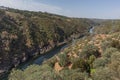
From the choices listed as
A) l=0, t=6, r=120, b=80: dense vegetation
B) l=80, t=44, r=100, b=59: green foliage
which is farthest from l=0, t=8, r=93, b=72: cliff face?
l=80, t=44, r=100, b=59: green foliage

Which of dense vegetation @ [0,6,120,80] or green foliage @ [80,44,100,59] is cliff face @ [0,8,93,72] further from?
green foliage @ [80,44,100,59]

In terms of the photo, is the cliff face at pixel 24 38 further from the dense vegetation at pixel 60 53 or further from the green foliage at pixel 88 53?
the green foliage at pixel 88 53

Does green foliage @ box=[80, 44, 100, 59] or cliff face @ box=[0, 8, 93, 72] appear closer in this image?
green foliage @ box=[80, 44, 100, 59]

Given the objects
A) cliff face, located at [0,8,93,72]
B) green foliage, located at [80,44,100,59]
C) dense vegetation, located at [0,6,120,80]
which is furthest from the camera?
cliff face, located at [0,8,93,72]

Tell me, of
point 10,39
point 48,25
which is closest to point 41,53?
point 10,39

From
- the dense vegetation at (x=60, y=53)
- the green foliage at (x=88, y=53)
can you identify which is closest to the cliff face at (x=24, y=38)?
the dense vegetation at (x=60, y=53)

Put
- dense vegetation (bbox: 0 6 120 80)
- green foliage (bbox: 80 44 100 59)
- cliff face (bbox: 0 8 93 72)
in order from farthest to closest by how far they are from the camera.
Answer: cliff face (bbox: 0 8 93 72) < green foliage (bbox: 80 44 100 59) < dense vegetation (bbox: 0 6 120 80)

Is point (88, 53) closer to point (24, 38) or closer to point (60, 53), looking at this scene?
point (60, 53)

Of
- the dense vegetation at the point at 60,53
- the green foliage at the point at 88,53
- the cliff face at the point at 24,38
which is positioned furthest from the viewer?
the cliff face at the point at 24,38

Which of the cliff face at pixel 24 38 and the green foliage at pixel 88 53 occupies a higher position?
the green foliage at pixel 88 53

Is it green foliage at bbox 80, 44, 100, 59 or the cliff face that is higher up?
green foliage at bbox 80, 44, 100, 59

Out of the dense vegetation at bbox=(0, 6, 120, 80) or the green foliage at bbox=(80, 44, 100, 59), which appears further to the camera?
the green foliage at bbox=(80, 44, 100, 59)
